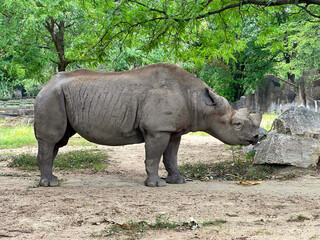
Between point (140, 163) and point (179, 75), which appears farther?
point (140, 163)

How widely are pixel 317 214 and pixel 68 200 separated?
331 centimetres

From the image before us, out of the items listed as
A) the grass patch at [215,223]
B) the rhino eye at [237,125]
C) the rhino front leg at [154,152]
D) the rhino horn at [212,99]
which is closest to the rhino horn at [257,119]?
the rhino eye at [237,125]

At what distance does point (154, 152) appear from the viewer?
6773 millimetres

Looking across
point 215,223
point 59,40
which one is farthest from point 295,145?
point 59,40

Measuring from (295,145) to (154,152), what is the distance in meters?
3.17

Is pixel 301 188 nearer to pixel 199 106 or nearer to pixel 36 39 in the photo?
pixel 199 106

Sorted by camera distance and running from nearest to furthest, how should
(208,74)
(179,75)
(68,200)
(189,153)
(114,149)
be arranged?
(68,200), (179,75), (189,153), (114,149), (208,74)

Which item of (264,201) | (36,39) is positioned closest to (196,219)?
(264,201)

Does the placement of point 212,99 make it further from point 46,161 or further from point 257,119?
point 46,161

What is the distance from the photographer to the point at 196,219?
4.69m

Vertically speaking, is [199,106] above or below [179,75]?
below

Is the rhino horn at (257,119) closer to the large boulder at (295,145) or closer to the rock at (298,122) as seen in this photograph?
the large boulder at (295,145)

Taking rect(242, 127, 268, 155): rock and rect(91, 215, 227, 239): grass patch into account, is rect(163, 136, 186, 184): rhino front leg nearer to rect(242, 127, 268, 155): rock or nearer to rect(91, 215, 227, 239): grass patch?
rect(91, 215, 227, 239): grass patch

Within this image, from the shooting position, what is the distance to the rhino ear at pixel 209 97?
23.0 feet
